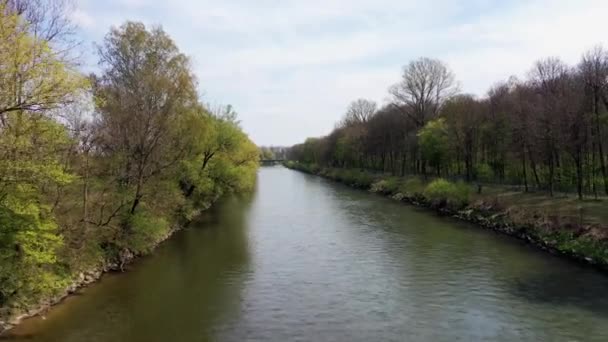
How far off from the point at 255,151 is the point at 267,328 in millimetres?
30076

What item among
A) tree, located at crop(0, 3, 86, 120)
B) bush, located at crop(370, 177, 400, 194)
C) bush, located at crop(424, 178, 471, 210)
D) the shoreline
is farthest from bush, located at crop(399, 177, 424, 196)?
tree, located at crop(0, 3, 86, 120)

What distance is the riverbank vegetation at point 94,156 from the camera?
1196 centimetres

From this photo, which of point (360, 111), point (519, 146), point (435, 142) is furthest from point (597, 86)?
point (360, 111)

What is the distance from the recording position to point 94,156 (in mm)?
20641

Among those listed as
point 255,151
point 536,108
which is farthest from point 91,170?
point 536,108

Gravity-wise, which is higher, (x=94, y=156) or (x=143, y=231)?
(x=94, y=156)

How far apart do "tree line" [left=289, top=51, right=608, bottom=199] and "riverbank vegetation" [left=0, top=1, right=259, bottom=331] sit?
21025 millimetres

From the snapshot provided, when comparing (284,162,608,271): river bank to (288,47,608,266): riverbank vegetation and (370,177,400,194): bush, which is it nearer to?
Result: (288,47,608,266): riverbank vegetation

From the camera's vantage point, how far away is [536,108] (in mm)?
32844

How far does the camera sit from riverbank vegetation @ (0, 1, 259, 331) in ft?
39.2

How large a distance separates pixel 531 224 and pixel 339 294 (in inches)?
610

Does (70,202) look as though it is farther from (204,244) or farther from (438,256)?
(438,256)

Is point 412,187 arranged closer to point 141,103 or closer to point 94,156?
point 141,103

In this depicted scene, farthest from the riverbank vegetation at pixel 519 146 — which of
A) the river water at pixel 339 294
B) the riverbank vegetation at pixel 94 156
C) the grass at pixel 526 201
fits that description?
the riverbank vegetation at pixel 94 156
